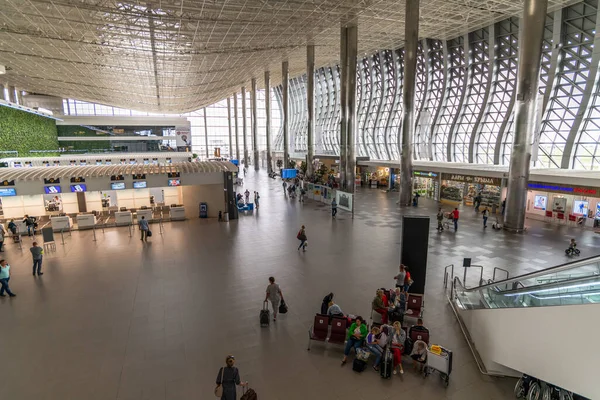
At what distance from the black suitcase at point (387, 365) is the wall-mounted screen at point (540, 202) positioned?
1842 centimetres

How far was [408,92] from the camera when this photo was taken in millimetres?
23688

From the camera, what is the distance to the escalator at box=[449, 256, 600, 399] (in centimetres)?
420

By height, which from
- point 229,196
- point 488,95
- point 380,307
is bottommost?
point 380,307

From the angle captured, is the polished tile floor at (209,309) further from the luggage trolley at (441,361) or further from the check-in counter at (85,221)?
the check-in counter at (85,221)

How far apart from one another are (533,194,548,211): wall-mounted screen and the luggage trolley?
1794 cm

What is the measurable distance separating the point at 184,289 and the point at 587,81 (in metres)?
26.6

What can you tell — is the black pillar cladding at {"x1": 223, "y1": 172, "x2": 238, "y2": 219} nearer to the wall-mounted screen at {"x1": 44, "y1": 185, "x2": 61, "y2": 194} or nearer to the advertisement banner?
the advertisement banner

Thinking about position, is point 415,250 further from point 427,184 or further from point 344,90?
point 344,90

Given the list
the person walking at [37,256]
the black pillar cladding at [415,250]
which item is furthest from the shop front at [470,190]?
the person walking at [37,256]

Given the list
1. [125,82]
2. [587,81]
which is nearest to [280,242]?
[587,81]

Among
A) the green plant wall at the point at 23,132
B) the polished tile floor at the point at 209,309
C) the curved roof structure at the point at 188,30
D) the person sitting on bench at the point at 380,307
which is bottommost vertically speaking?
the polished tile floor at the point at 209,309

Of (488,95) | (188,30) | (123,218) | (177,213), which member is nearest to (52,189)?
(123,218)

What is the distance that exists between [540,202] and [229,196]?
711 inches

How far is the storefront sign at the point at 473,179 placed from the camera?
20.8 meters
